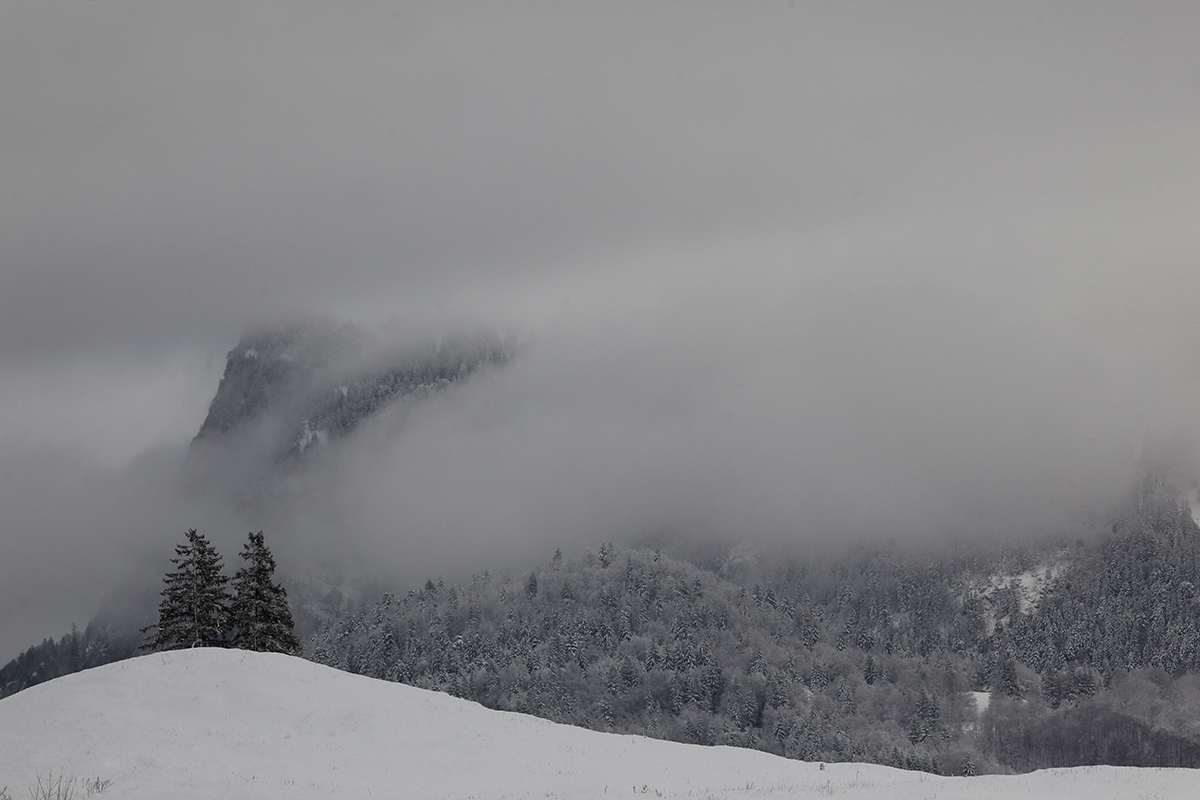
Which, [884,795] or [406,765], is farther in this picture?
[406,765]

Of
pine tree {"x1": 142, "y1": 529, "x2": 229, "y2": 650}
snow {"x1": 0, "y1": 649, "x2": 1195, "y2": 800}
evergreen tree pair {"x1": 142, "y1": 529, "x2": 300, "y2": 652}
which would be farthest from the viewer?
evergreen tree pair {"x1": 142, "y1": 529, "x2": 300, "y2": 652}

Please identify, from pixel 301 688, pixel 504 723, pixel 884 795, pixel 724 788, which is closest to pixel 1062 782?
pixel 884 795

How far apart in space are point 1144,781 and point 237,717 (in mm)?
31257

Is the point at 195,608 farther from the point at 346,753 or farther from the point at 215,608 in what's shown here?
the point at 346,753

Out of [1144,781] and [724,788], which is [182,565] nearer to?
[724,788]

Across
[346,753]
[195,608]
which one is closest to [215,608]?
[195,608]

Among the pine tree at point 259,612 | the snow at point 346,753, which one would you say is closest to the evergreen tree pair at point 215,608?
the pine tree at point 259,612

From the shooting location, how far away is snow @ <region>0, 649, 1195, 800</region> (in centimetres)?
3019

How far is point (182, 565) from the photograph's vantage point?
67.1m

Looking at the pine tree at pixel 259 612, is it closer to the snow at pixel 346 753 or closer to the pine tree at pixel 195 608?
the pine tree at pixel 195 608

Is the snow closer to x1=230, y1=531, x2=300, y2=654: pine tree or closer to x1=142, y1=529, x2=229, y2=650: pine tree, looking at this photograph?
x1=142, y1=529, x2=229, y2=650: pine tree

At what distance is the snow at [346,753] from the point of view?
30188mm

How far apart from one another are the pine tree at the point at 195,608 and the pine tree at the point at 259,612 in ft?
4.04

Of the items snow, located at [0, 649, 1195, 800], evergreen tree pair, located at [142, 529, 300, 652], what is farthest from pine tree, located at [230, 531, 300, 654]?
snow, located at [0, 649, 1195, 800]
